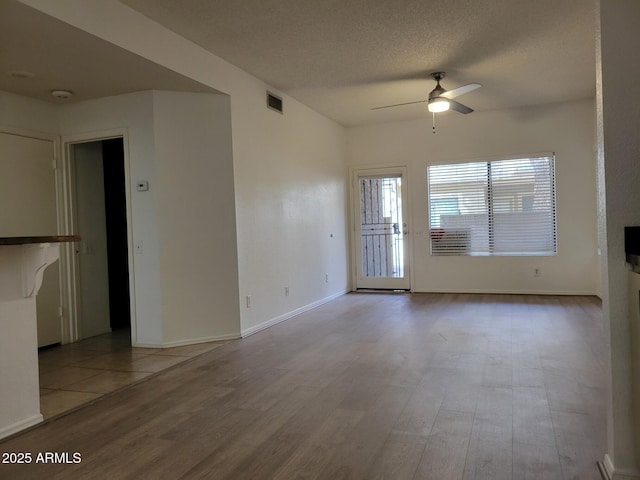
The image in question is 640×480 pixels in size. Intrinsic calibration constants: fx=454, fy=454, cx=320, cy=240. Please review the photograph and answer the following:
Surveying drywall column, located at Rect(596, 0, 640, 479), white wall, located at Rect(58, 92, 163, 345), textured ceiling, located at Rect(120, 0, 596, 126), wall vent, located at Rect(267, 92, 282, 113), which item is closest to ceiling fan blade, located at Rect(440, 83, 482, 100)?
textured ceiling, located at Rect(120, 0, 596, 126)

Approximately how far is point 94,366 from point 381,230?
15.9 feet

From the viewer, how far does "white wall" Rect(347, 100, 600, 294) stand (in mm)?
6355

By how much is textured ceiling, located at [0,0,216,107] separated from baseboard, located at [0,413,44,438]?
234cm

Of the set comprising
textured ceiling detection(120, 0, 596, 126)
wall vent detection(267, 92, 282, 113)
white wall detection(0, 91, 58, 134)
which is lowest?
white wall detection(0, 91, 58, 134)

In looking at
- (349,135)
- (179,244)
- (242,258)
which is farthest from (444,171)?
(179,244)

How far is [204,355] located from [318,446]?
2008mm

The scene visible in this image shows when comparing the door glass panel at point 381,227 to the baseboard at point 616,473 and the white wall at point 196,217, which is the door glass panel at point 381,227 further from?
the baseboard at point 616,473

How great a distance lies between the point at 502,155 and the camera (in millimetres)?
6711

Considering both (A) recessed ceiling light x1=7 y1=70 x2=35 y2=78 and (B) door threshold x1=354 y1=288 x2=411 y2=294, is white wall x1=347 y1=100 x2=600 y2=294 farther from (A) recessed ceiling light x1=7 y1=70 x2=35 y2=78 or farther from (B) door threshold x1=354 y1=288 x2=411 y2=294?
(A) recessed ceiling light x1=7 y1=70 x2=35 y2=78

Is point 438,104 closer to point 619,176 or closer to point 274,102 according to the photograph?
point 274,102

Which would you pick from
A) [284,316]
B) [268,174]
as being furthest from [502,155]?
[284,316]

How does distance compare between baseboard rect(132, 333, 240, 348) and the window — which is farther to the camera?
the window

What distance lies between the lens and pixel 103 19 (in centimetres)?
309

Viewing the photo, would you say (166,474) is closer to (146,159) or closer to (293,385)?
(293,385)
